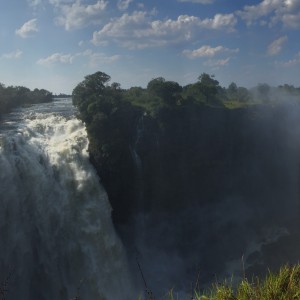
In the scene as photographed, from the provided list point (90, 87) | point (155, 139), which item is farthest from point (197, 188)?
point (90, 87)

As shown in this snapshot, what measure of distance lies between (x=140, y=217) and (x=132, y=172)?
380 centimetres

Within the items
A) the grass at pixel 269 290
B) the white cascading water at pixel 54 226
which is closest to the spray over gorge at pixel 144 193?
the white cascading water at pixel 54 226

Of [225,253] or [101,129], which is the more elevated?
[101,129]

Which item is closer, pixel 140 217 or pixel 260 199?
pixel 140 217

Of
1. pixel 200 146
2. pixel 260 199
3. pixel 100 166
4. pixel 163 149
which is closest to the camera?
pixel 100 166

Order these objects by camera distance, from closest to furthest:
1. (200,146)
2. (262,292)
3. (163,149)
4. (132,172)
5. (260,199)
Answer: (262,292)
(132,172)
(163,149)
(200,146)
(260,199)

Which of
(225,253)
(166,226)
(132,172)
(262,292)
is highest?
(262,292)

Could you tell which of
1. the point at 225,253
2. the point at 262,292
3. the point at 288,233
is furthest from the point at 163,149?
the point at 262,292

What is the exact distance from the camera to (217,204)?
37.0 m

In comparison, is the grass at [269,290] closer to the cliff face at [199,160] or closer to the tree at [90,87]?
the cliff face at [199,160]

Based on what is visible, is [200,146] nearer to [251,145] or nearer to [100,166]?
[251,145]

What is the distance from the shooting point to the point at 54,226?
80.8 feet

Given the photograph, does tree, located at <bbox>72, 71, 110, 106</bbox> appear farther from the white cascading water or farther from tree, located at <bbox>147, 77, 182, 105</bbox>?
the white cascading water

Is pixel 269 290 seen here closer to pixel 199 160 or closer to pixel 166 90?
pixel 199 160
